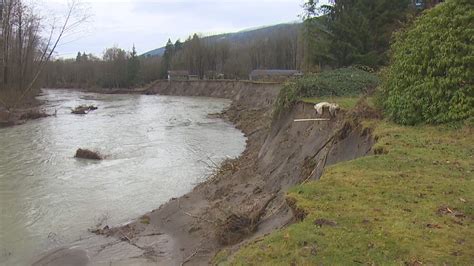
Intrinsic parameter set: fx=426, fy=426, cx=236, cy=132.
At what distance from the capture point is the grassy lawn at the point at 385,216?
4387 mm

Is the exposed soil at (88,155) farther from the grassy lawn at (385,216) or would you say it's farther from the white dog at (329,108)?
the grassy lawn at (385,216)

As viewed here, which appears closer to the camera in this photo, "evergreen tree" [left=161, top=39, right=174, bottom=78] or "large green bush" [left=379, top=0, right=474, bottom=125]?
"large green bush" [left=379, top=0, right=474, bottom=125]

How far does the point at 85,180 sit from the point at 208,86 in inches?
2624

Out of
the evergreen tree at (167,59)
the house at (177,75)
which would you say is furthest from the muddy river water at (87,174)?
the evergreen tree at (167,59)

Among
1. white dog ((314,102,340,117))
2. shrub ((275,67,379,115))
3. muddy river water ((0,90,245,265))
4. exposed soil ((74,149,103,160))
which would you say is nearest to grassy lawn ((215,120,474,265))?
white dog ((314,102,340,117))

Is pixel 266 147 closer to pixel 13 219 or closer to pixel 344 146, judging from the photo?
pixel 344 146

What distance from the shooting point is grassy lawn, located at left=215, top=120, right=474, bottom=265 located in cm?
439

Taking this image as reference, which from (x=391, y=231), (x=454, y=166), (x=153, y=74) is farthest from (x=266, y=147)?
(x=153, y=74)

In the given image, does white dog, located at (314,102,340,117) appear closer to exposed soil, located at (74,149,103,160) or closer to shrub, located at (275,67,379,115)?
shrub, located at (275,67,379,115)

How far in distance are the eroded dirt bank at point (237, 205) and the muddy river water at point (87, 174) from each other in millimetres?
1164

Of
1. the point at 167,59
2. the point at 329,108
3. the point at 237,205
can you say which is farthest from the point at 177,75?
the point at 237,205

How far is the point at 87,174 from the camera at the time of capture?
1770cm

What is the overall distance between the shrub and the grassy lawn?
899 cm

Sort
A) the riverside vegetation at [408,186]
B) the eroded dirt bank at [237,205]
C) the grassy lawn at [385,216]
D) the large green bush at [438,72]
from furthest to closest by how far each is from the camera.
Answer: the large green bush at [438,72], the eroded dirt bank at [237,205], the riverside vegetation at [408,186], the grassy lawn at [385,216]
